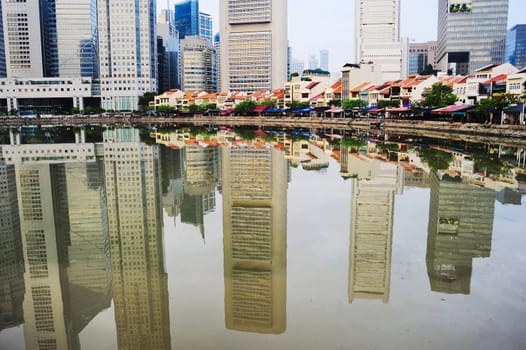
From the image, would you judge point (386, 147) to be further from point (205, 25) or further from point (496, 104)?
point (205, 25)

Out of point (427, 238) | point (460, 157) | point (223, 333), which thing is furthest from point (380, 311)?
point (460, 157)

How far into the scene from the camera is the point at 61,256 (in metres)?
8.34

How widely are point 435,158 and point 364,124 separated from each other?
27994 millimetres

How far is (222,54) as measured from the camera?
108250 mm

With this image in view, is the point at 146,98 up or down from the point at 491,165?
up

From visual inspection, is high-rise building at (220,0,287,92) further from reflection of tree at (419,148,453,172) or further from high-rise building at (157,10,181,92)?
reflection of tree at (419,148,453,172)

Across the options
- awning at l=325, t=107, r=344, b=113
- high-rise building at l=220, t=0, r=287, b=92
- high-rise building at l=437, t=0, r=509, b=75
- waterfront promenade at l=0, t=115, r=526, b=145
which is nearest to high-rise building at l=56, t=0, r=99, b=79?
waterfront promenade at l=0, t=115, r=526, b=145

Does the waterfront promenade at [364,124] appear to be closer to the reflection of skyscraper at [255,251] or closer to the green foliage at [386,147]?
the green foliage at [386,147]

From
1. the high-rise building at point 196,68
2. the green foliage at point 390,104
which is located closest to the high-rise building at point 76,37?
the high-rise building at point 196,68

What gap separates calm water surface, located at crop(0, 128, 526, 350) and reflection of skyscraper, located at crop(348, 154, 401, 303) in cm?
4

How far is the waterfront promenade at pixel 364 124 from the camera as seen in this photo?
101ft

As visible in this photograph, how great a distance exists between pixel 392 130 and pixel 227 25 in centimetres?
7224

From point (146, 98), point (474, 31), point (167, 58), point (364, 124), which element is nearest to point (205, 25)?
point (167, 58)

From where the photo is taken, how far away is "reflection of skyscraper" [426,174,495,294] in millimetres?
7141
